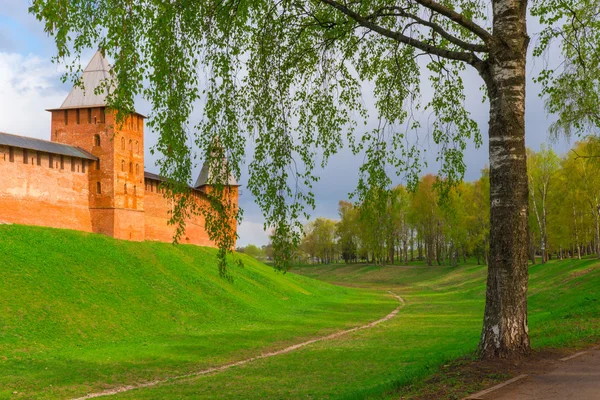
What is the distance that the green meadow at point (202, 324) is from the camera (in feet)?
41.2

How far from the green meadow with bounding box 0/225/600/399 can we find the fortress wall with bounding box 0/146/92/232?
43.5 inches

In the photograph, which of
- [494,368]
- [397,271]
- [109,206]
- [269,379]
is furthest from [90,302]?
[397,271]

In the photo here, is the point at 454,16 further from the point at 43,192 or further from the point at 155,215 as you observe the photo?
the point at 155,215

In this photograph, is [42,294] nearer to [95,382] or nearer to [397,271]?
[95,382]

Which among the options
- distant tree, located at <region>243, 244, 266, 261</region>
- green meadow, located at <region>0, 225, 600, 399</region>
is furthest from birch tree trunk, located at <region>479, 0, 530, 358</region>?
distant tree, located at <region>243, 244, 266, 261</region>

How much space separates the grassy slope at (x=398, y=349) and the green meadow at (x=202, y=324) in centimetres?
5

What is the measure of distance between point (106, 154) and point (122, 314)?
12635 millimetres

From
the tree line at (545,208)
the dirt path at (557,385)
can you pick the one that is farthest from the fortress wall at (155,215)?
the dirt path at (557,385)

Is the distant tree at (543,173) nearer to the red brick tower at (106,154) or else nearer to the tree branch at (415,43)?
the red brick tower at (106,154)

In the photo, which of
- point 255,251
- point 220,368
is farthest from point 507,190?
point 255,251

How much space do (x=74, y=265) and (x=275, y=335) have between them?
10447 millimetres

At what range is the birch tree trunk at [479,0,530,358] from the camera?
23.4 ft

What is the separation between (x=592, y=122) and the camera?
16906 millimetres

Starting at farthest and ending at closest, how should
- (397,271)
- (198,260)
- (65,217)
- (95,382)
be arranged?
1. (397,271)
2. (198,260)
3. (65,217)
4. (95,382)
